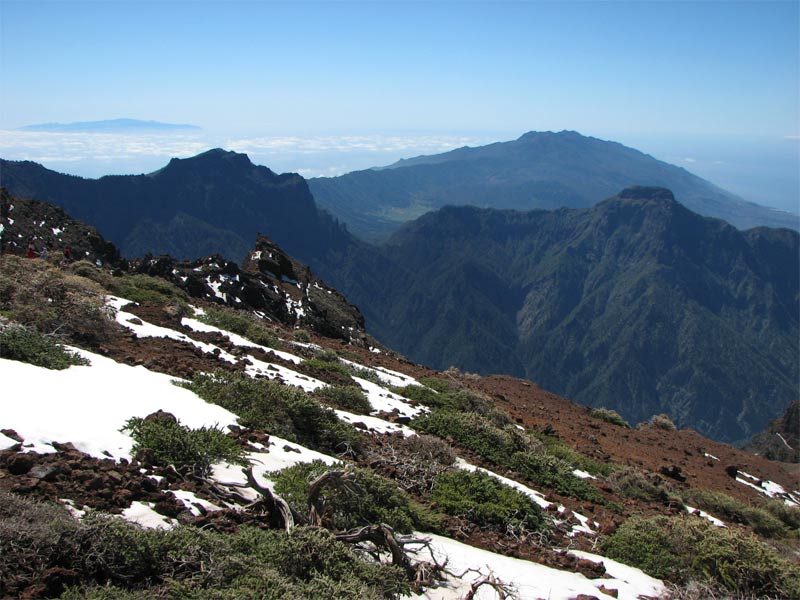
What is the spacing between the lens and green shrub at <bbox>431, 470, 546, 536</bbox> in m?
7.09

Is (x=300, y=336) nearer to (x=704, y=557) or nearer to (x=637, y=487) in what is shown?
(x=637, y=487)

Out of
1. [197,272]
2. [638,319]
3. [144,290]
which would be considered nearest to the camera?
[144,290]

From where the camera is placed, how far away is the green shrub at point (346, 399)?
35.2 ft

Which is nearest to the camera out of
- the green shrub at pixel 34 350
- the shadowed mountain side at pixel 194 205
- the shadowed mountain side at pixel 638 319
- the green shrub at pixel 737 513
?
the green shrub at pixel 34 350

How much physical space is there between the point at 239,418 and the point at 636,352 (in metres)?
156

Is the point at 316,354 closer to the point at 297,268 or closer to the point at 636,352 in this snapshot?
the point at 297,268

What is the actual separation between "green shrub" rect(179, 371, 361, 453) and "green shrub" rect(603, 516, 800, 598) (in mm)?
3939

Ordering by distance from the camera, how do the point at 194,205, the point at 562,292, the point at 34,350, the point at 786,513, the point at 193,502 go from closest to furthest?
the point at 193,502 → the point at 34,350 → the point at 786,513 → the point at 194,205 → the point at 562,292

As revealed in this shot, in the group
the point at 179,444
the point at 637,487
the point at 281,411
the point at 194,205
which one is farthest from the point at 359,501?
the point at 194,205

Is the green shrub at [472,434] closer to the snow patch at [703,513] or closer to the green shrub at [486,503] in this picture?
the green shrub at [486,503]

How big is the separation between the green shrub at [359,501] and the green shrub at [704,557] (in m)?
3.13

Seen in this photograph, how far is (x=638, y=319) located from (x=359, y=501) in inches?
6650

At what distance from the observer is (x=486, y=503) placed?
7.30m

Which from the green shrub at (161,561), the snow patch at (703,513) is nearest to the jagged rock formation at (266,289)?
the snow patch at (703,513)
